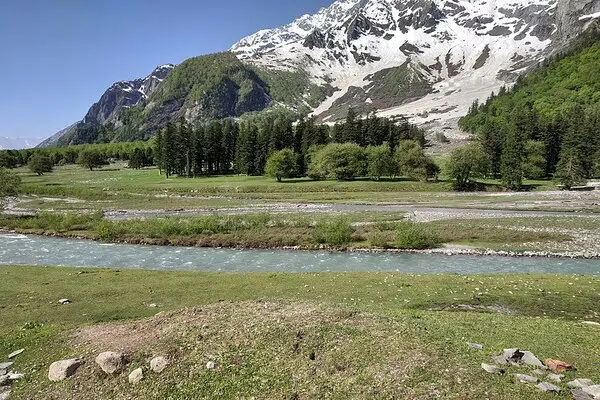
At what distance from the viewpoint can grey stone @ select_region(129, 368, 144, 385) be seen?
1413 centimetres

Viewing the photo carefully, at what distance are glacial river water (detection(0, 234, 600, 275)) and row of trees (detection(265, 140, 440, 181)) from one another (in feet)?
248

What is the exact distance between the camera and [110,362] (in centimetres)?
1486

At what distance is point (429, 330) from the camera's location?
16.7 m

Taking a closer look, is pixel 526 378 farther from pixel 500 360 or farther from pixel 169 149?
pixel 169 149

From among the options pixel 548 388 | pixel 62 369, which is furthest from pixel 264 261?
pixel 548 388

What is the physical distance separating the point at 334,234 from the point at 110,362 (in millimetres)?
38849

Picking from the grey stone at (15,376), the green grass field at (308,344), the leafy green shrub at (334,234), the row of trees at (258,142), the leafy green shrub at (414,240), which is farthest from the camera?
the row of trees at (258,142)

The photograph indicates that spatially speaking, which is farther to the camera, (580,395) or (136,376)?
(136,376)

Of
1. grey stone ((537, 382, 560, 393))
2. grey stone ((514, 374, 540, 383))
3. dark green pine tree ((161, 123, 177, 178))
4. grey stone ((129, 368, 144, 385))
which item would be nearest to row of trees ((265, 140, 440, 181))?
dark green pine tree ((161, 123, 177, 178))

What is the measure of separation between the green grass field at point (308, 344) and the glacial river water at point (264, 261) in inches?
638

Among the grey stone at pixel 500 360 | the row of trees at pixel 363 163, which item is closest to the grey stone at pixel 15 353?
the grey stone at pixel 500 360

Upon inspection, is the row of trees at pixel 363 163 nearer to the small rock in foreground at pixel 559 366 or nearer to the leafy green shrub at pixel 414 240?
the leafy green shrub at pixel 414 240

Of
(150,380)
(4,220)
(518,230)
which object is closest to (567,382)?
(150,380)

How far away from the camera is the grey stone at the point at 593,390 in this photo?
39.2 ft
